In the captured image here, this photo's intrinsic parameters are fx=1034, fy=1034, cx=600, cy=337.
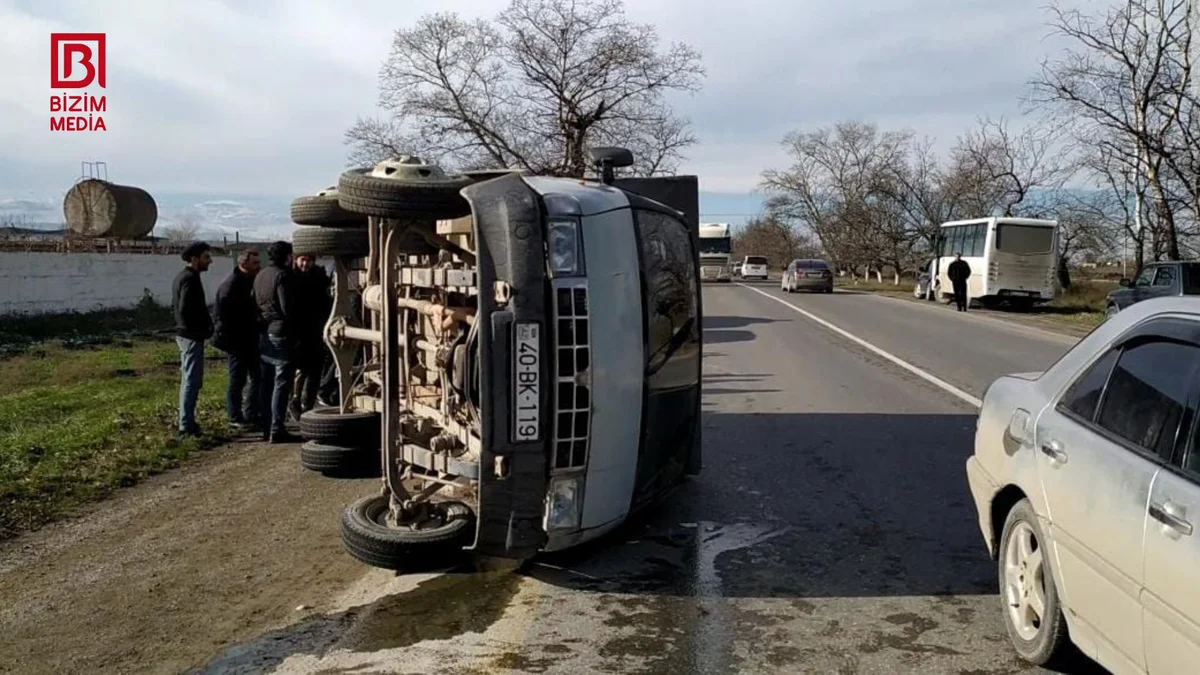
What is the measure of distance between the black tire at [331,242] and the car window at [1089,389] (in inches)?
193

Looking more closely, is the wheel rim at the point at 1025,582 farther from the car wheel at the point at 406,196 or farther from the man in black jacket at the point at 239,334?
the man in black jacket at the point at 239,334

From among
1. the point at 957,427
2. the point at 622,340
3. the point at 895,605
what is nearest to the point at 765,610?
the point at 895,605

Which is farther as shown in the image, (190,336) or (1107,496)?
(190,336)

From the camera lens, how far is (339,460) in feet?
21.6

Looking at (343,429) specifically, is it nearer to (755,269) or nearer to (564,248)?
(564,248)

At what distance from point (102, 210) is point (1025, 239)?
2904cm

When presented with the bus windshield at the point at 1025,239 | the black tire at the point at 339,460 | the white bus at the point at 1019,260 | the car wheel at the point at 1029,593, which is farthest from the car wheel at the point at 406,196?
the bus windshield at the point at 1025,239

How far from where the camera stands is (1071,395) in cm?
415

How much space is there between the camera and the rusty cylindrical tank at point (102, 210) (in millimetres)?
32688

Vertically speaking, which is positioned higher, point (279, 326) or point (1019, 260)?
point (1019, 260)

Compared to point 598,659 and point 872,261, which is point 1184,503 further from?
point 872,261

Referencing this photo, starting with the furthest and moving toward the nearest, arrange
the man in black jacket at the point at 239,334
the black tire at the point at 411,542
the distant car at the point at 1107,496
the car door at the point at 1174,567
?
the man in black jacket at the point at 239,334, the black tire at the point at 411,542, the distant car at the point at 1107,496, the car door at the point at 1174,567

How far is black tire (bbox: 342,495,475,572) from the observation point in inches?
195

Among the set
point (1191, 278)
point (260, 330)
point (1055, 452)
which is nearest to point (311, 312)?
point (260, 330)
